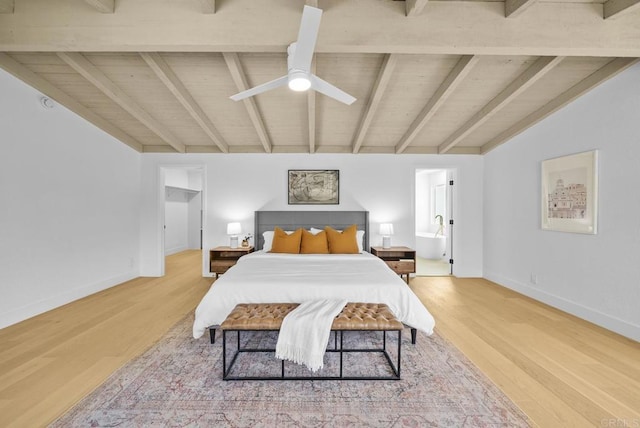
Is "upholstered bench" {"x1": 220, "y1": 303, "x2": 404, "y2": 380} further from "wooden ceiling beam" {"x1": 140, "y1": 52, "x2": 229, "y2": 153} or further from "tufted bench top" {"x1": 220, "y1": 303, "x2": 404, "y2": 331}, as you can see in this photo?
"wooden ceiling beam" {"x1": 140, "y1": 52, "x2": 229, "y2": 153}

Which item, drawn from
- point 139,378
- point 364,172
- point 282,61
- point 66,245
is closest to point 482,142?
point 364,172

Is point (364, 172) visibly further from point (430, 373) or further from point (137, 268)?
point (137, 268)

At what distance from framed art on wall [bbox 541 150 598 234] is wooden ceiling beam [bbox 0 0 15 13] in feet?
18.9

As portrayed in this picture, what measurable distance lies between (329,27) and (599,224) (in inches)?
141

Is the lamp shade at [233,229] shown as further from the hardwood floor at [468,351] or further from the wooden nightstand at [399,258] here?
the wooden nightstand at [399,258]

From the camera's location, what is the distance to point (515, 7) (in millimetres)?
2100

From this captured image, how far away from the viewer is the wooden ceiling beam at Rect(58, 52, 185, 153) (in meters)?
2.68

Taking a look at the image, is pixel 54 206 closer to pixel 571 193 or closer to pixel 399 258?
pixel 399 258

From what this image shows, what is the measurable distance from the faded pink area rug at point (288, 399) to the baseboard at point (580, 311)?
6.19 feet

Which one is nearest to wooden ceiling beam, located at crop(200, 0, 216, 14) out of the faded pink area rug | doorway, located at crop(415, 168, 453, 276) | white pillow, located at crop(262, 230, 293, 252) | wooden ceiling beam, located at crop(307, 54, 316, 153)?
wooden ceiling beam, located at crop(307, 54, 316, 153)

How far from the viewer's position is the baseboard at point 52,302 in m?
2.95

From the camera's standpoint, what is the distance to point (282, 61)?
108 inches

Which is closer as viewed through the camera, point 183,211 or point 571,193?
point 571,193

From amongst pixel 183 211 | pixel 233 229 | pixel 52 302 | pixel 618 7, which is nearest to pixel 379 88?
pixel 618 7
